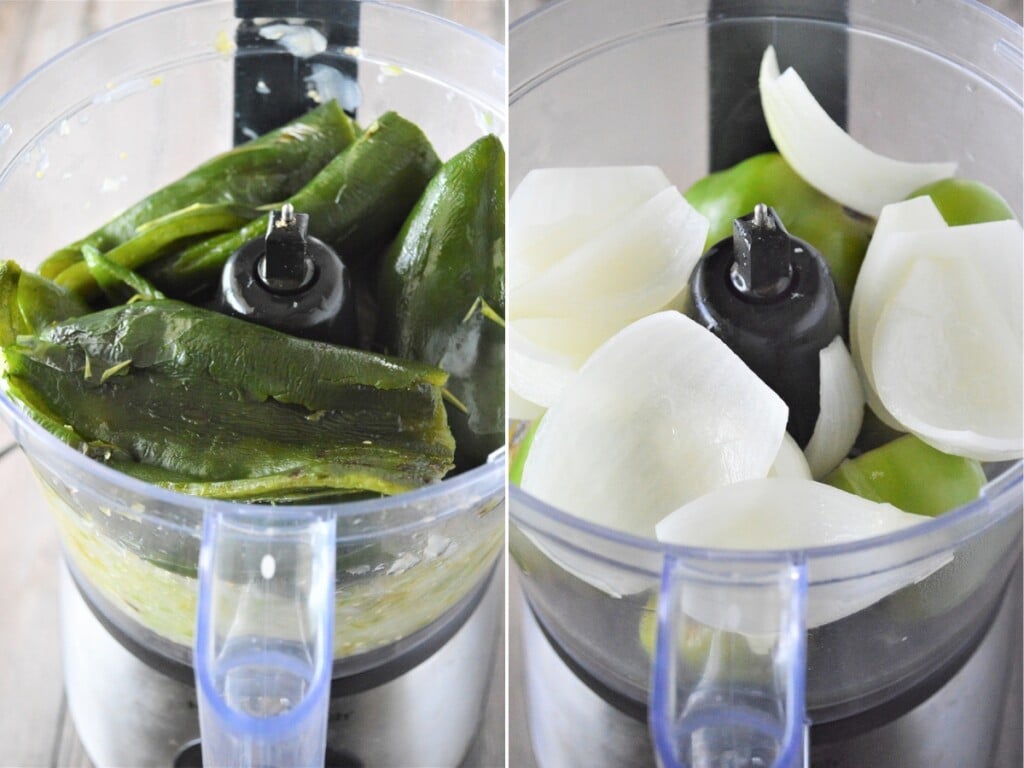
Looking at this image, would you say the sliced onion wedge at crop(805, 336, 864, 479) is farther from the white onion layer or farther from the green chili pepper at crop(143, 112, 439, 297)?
the green chili pepper at crop(143, 112, 439, 297)

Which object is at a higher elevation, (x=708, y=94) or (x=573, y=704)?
(x=708, y=94)

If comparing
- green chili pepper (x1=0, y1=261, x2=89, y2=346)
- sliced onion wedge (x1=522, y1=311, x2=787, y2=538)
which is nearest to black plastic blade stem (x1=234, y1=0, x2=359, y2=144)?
green chili pepper (x1=0, y1=261, x2=89, y2=346)

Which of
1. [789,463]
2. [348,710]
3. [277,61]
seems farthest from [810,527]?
[277,61]

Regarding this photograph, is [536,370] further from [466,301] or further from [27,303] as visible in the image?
[27,303]

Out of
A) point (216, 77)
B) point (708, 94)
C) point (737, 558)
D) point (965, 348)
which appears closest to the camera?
point (737, 558)

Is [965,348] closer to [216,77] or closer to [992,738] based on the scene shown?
[992,738]

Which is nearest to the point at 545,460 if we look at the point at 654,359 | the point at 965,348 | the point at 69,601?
the point at 654,359
